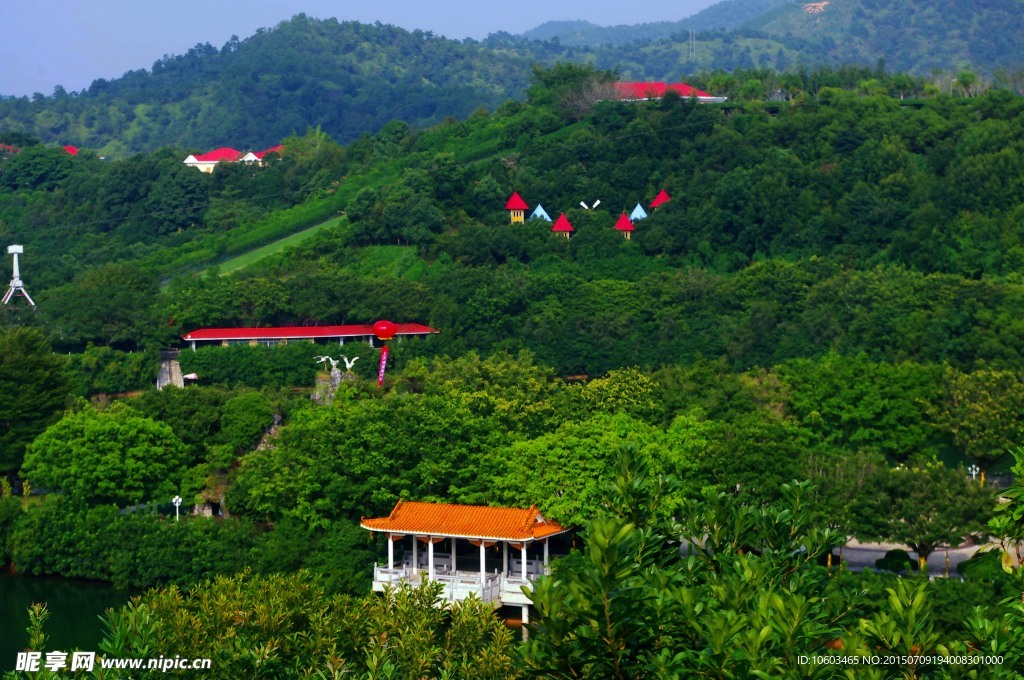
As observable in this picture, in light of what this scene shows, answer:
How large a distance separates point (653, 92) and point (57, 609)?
108 ft

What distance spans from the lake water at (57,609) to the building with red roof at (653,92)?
Result: 99.3 feet

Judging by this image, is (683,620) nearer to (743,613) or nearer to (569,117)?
(743,613)

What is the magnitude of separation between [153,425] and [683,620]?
18.4m

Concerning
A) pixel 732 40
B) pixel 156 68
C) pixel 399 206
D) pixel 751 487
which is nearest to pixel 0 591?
pixel 751 487

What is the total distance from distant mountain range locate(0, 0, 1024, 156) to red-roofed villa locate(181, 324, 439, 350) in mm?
55744

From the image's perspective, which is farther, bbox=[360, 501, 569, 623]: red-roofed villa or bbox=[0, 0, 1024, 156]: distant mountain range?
bbox=[0, 0, 1024, 156]: distant mountain range

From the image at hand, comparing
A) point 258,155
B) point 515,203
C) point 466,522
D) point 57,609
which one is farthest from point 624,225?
point 258,155

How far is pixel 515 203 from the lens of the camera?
46.9 metres

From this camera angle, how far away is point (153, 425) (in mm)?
28703

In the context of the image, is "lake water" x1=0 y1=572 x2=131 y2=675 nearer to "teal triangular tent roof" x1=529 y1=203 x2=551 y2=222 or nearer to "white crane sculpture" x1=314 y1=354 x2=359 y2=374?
"white crane sculpture" x1=314 y1=354 x2=359 y2=374

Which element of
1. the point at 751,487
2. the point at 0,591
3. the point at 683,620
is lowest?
the point at 0,591

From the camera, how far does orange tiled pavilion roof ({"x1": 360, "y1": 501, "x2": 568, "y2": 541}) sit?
76.5 feet

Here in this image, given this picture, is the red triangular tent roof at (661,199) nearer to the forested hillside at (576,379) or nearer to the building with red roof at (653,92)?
the forested hillside at (576,379)

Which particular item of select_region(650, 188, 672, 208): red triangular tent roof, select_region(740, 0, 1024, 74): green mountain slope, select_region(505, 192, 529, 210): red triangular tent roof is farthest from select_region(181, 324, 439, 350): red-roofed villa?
select_region(740, 0, 1024, 74): green mountain slope
